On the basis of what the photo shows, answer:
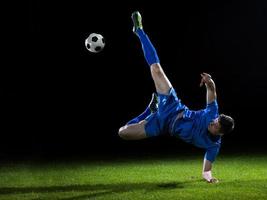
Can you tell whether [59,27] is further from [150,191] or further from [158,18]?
[150,191]

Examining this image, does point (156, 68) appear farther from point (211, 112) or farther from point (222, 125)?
point (222, 125)

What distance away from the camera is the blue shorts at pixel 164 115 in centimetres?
976

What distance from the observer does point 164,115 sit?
32.1 ft

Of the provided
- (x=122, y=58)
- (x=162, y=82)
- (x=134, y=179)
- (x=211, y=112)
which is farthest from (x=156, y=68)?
(x=122, y=58)

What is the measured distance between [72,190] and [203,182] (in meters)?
2.37

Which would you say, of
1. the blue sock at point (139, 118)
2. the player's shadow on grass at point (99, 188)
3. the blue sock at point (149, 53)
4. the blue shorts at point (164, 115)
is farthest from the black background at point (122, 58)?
the blue shorts at point (164, 115)

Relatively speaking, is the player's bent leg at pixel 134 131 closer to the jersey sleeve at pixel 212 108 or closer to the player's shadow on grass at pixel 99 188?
the player's shadow on grass at pixel 99 188

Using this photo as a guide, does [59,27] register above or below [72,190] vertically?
above

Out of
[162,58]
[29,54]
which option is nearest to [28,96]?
[29,54]

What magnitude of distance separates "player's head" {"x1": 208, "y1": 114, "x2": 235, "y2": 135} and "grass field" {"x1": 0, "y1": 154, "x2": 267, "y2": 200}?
0.95 meters

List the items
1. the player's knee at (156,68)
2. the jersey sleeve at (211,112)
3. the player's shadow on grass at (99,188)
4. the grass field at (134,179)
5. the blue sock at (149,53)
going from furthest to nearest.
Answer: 1. the blue sock at (149,53)
2. the player's knee at (156,68)
3. the jersey sleeve at (211,112)
4. the player's shadow on grass at (99,188)
5. the grass field at (134,179)

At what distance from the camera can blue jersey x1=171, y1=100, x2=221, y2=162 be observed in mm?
9531

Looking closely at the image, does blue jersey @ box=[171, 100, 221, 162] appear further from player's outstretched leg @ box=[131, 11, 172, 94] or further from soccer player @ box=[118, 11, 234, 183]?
player's outstretched leg @ box=[131, 11, 172, 94]

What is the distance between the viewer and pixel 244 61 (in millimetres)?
28750
